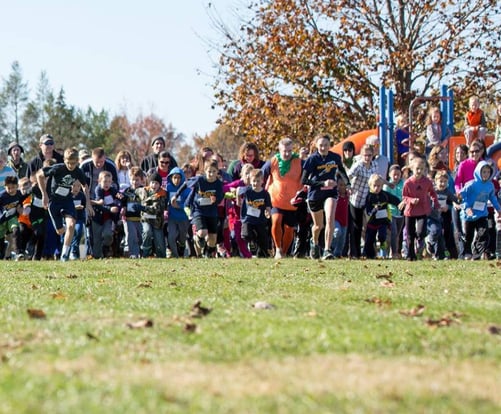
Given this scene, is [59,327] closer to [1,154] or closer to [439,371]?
[439,371]

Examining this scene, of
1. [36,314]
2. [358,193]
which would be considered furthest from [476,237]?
[36,314]

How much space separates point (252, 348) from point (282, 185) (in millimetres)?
11373

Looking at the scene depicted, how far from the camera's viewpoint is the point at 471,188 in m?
16.6

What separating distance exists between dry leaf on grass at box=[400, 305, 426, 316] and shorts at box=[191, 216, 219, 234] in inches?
403

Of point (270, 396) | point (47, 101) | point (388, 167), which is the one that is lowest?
point (270, 396)

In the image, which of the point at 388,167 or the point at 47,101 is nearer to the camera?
the point at 388,167

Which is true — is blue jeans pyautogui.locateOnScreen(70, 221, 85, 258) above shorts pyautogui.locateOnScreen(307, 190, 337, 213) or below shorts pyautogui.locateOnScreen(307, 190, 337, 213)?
below

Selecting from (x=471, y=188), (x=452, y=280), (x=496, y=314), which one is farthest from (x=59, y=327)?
(x=471, y=188)

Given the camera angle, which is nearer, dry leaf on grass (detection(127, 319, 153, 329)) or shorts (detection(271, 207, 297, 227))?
dry leaf on grass (detection(127, 319, 153, 329))

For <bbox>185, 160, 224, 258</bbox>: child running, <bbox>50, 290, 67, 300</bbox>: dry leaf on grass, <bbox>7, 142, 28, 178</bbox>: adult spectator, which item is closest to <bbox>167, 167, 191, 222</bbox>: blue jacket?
<bbox>185, 160, 224, 258</bbox>: child running

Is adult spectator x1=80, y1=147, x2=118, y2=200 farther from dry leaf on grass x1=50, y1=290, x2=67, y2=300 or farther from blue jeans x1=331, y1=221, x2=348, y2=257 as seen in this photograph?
dry leaf on grass x1=50, y1=290, x2=67, y2=300

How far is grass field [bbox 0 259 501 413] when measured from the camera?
4.11 metres

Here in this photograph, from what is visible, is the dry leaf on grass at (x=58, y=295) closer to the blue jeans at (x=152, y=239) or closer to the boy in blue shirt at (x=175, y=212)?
the blue jeans at (x=152, y=239)

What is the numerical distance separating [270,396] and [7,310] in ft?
12.3
